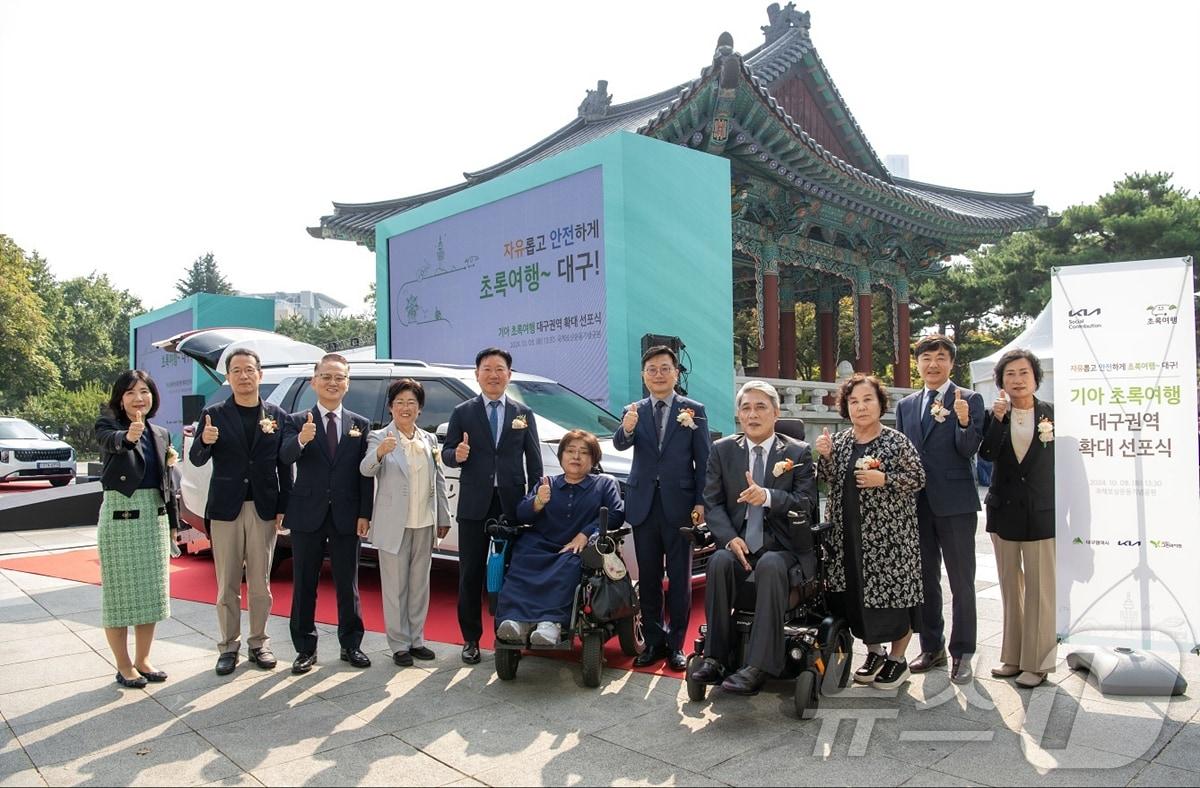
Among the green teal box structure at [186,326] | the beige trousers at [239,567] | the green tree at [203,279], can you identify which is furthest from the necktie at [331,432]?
the green tree at [203,279]

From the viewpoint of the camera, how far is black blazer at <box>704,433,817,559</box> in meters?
3.82

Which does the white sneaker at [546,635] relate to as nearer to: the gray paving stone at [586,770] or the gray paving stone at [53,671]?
the gray paving stone at [586,770]

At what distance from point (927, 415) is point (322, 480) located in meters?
3.24

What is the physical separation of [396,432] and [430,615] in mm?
1692

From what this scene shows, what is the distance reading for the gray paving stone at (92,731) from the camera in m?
3.25

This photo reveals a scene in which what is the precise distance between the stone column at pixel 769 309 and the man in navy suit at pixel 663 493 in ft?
30.7

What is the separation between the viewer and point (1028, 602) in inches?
159

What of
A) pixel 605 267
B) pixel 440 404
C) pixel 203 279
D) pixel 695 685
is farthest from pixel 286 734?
pixel 203 279

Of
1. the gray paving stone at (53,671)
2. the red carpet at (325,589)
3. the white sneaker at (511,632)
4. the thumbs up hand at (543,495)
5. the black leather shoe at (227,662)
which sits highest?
the thumbs up hand at (543,495)

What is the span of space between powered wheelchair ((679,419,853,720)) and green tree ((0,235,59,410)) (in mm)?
25718

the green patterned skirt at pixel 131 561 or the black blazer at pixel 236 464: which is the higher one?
the black blazer at pixel 236 464

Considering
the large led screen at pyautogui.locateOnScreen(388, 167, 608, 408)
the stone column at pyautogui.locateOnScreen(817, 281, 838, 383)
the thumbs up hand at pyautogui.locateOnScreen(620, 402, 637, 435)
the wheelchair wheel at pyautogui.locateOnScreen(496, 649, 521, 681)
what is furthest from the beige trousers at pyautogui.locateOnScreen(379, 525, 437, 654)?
the stone column at pyautogui.locateOnScreen(817, 281, 838, 383)

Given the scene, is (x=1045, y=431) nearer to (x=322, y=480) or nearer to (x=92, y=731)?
(x=322, y=480)

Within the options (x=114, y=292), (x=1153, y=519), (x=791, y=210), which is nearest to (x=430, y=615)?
(x=1153, y=519)
